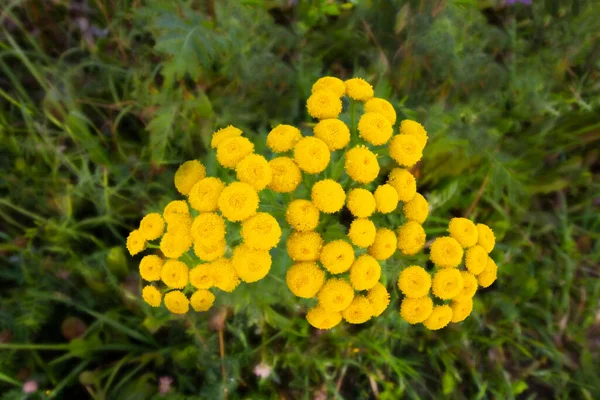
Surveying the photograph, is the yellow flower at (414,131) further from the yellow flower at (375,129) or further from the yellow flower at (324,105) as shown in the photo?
the yellow flower at (324,105)

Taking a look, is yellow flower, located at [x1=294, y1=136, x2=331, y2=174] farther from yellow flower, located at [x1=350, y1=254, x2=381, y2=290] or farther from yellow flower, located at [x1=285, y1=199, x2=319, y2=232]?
yellow flower, located at [x1=350, y1=254, x2=381, y2=290]

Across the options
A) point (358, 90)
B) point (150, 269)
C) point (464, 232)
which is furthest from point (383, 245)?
point (150, 269)

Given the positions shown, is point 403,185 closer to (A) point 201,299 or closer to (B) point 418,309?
(B) point 418,309

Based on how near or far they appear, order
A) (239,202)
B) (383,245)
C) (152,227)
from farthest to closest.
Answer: (152,227), (383,245), (239,202)

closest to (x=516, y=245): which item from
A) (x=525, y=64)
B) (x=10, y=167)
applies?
(x=525, y=64)

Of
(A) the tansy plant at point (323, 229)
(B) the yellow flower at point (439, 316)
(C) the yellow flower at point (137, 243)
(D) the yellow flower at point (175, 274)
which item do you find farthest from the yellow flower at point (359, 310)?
(C) the yellow flower at point (137, 243)

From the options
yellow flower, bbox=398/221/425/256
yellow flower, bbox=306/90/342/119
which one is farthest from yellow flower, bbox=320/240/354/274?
yellow flower, bbox=306/90/342/119
